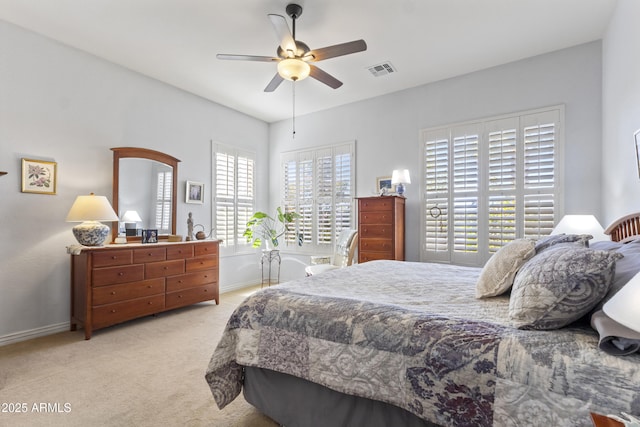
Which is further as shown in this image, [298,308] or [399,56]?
[399,56]

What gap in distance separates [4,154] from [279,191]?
3.59 metres

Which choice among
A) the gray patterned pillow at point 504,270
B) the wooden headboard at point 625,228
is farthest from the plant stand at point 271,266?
the wooden headboard at point 625,228

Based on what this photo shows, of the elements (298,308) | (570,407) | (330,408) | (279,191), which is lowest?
(330,408)

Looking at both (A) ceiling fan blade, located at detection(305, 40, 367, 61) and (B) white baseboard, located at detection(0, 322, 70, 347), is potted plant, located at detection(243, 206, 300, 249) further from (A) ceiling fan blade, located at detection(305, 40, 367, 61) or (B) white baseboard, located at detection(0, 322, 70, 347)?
(A) ceiling fan blade, located at detection(305, 40, 367, 61)

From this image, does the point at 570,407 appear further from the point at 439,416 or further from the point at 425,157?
the point at 425,157

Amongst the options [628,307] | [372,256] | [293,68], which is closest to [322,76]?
[293,68]

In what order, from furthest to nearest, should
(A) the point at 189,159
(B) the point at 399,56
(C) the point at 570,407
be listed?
(A) the point at 189,159, (B) the point at 399,56, (C) the point at 570,407

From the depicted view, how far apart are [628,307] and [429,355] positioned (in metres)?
0.64

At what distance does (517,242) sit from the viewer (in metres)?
1.89

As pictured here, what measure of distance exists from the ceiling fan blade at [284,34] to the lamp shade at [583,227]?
9.51 feet

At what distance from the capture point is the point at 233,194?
5277 millimetres

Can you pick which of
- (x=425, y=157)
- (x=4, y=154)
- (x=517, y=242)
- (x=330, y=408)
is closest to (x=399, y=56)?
(x=425, y=157)

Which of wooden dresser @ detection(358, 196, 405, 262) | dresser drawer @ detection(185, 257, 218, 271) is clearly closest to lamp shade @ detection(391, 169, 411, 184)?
wooden dresser @ detection(358, 196, 405, 262)

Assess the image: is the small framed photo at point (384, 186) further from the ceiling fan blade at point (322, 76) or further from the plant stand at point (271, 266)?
the plant stand at point (271, 266)
